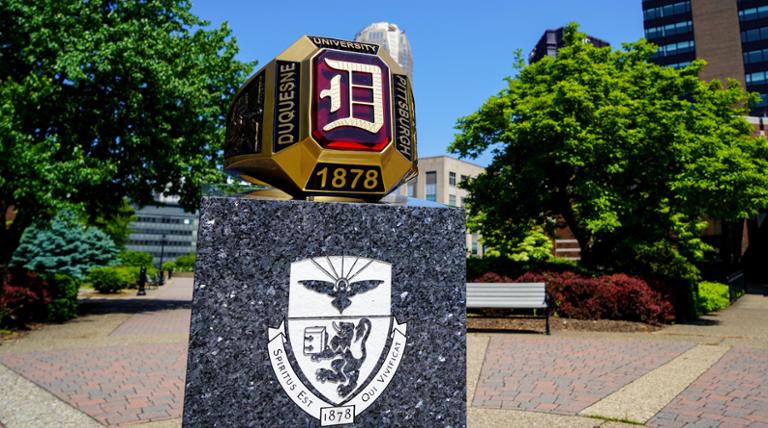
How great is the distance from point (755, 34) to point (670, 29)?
434 inches

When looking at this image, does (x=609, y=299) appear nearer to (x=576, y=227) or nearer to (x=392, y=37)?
(x=576, y=227)

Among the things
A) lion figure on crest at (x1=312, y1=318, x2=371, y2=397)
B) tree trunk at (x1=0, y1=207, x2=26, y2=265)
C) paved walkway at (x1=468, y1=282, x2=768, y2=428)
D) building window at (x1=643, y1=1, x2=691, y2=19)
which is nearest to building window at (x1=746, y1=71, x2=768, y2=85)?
building window at (x1=643, y1=1, x2=691, y2=19)

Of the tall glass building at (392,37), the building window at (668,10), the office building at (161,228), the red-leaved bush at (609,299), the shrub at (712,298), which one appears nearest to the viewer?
the tall glass building at (392,37)

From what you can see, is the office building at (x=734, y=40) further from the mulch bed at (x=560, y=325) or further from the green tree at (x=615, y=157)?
the mulch bed at (x=560, y=325)

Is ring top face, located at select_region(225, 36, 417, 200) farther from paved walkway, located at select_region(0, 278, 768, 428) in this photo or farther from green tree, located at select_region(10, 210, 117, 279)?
green tree, located at select_region(10, 210, 117, 279)

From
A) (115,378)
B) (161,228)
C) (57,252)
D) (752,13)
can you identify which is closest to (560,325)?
(115,378)

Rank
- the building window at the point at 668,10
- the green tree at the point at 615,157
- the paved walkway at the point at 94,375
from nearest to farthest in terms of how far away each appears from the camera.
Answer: the paved walkway at the point at 94,375 < the green tree at the point at 615,157 < the building window at the point at 668,10

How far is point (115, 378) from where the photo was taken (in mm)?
6590

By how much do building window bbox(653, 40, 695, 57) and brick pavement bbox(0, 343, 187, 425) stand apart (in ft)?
270

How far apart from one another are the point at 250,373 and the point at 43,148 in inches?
453

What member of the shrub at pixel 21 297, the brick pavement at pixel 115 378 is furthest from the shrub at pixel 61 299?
the brick pavement at pixel 115 378

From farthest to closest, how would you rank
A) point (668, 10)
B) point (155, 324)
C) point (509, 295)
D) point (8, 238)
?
point (668, 10), point (8, 238), point (155, 324), point (509, 295)

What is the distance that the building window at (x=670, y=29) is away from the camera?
72.6 metres

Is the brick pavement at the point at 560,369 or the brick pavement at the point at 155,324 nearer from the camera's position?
the brick pavement at the point at 560,369
